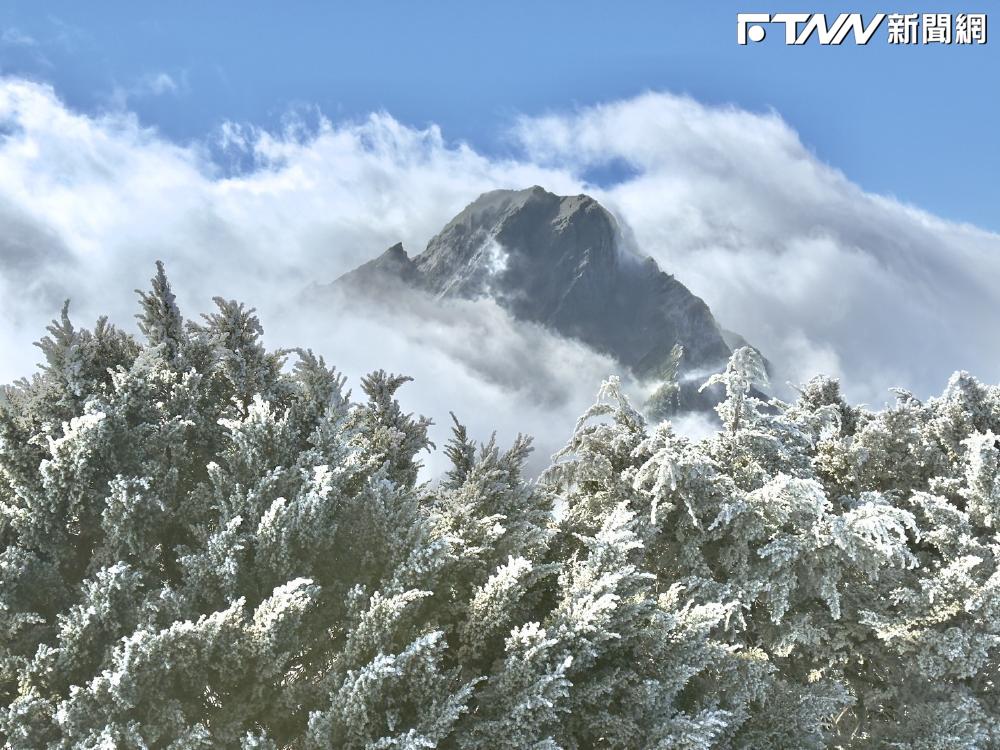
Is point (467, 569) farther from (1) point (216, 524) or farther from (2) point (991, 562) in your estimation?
(2) point (991, 562)

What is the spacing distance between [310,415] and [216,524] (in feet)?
6.01

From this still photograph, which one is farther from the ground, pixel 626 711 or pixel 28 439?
pixel 28 439

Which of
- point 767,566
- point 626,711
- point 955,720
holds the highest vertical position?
point 767,566

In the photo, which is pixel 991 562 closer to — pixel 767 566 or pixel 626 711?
pixel 767 566

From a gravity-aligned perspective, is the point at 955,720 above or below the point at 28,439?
below

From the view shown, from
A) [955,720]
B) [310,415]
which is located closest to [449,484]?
[310,415]

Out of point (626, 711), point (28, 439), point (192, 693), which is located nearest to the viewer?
point (192, 693)

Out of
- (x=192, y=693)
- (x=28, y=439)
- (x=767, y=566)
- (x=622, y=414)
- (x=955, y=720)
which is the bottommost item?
(x=192, y=693)

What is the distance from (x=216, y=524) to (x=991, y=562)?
11.4m

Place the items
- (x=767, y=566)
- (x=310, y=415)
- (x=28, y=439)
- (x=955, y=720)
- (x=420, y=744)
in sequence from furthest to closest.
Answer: (x=767, y=566)
(x=955, y=720)
(x=310, y=415)
(x=28, y=439)
(x=420, y=744)

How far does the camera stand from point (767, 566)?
36.9 feet

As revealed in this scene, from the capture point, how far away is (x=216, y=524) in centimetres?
844

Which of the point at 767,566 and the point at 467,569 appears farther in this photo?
the point at 767,566

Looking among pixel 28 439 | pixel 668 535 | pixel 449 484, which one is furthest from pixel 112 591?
pixel 668 535
